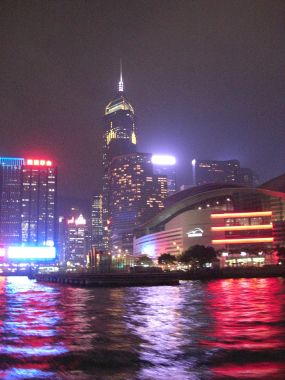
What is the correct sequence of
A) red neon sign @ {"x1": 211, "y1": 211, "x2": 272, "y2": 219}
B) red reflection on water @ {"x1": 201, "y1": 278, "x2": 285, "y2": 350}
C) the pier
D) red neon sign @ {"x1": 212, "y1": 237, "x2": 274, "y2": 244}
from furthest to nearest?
red neon sign @ {"x1": 211, "y1": 211, "x2": 272, "y2": 219}, red neon sign @ {"x1": 212, "y1": 237, "x2": 274, "y2": 244}, the pier, red reflection on water @ {"x1": 201, "y1": 278, "x2": 285, "y2": 350}

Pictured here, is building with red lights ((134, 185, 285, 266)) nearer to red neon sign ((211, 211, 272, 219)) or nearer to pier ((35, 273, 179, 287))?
red neon sign ((211, 211, 272, 219))

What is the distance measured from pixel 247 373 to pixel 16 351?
29.4ft

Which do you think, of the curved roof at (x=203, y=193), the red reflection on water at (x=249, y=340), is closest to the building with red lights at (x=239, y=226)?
the curved roof at (x=203, y=193)

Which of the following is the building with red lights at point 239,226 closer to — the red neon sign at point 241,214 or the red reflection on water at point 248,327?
the red neon sign at point 241,214

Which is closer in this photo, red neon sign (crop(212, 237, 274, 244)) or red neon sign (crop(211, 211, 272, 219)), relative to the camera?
red neon sign (crop(212, 237, 274, 244))

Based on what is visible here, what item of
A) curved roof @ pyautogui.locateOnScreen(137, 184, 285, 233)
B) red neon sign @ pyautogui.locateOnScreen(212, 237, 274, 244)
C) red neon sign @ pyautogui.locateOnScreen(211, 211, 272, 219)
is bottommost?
red neon sign @ pyautogui.locateOnScreen(212, 237, 274, 244)

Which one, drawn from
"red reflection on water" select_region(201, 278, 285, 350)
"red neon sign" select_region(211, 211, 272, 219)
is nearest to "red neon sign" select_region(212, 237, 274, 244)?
"red neon sign" select_region(211, 211, 272, 219)

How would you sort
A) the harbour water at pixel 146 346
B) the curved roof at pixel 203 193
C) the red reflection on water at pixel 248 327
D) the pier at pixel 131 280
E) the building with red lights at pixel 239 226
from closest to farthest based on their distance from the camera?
the harbour water at pixel 146 346 < the red reflection on water at pixel 248 327 < the pier at pixel 131 280 < the building with red lights at pixel 239 226 < the curved roof at pixel 203 193

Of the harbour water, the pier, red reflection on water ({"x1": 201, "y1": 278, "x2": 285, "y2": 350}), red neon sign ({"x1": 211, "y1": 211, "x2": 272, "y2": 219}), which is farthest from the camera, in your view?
red neon sign ({"x1": 211, "y1": 211, "x2": 272, "y2": 219})

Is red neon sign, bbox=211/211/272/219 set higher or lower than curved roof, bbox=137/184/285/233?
lower

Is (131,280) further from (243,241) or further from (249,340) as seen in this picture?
(243,241)

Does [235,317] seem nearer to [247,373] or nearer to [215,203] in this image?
[247,373]

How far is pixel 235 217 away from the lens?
6142 inches

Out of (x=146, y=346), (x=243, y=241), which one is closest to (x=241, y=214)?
(x=243, y=241)
